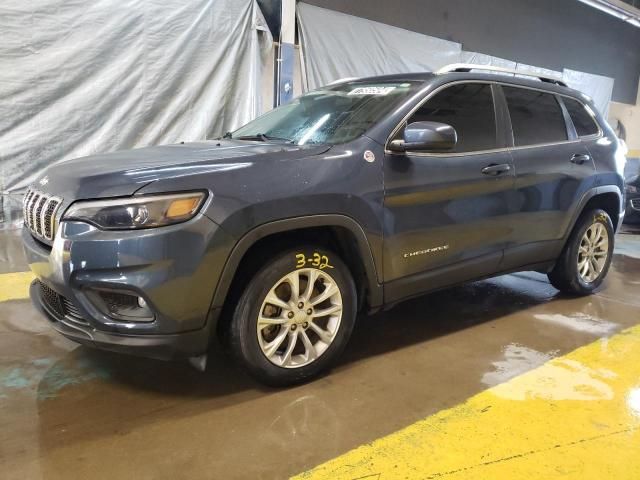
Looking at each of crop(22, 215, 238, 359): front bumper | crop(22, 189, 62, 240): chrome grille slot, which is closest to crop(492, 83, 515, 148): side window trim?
crop(22, 215, 238, 359): front bumper

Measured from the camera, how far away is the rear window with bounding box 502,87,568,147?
3443 millimetres

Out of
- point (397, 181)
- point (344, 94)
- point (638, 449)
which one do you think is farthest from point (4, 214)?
point (638, 449)

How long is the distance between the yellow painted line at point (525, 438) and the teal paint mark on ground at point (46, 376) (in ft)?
4.47

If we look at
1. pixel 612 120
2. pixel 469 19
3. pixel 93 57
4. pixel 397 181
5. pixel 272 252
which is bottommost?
pixel 272 252

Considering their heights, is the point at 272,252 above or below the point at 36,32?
below

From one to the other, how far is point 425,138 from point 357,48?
5.65m

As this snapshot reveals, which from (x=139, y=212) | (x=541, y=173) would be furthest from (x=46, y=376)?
(x=541, y=173)

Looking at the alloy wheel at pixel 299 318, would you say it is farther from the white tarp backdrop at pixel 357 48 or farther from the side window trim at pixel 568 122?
the white tarp backdrop at pixel 357 48

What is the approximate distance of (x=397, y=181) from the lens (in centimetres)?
271

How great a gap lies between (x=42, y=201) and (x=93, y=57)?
4157 mm

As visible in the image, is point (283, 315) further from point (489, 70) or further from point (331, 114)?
point (489, 70)

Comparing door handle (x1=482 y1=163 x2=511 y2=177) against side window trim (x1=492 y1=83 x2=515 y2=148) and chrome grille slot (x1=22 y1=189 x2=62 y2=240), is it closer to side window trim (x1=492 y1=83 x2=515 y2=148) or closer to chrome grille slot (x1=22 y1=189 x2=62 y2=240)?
side window trim (x1=492 y1=83 x2=515 y2=148)

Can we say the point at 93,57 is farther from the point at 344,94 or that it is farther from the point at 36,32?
the point at 344,94

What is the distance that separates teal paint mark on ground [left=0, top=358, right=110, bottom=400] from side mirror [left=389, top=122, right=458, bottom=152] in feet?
6.41
